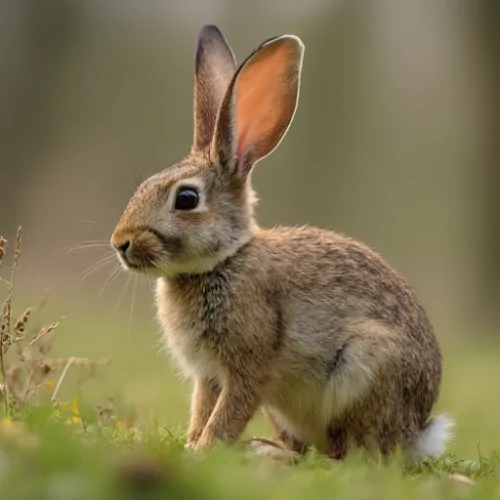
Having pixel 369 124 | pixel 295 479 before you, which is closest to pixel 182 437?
pixel 295 479

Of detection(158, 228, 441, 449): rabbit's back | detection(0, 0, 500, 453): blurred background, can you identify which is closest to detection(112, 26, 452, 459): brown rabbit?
detection(158, 228, 441, 449): rabbit's back

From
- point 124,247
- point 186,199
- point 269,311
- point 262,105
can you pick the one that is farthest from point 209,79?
point 269,311

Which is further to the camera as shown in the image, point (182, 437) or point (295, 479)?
point (182, 437)

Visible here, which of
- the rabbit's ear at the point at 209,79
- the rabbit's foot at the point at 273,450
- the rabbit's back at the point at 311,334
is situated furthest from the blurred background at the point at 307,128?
the rabbit's foot at the point at 273,450

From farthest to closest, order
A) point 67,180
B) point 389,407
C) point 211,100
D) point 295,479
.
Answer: point 67,180, point 211,100, point 389,407, point 295,479

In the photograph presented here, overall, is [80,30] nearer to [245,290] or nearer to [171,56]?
[171,56]

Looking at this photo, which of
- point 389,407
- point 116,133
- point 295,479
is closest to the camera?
point 295,479
